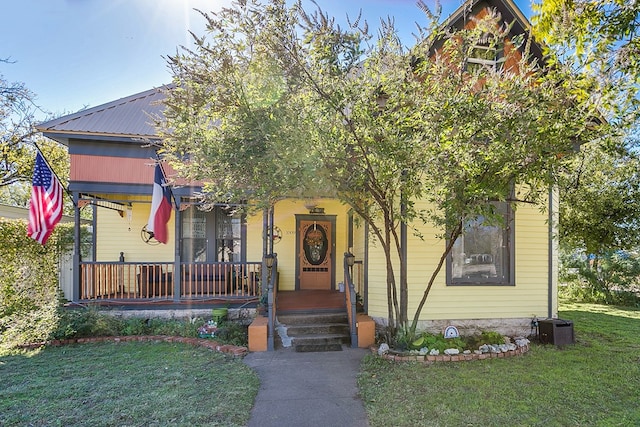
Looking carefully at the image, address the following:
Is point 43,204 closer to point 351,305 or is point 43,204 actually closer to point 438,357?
point 351,305

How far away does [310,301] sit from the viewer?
7.85 metres

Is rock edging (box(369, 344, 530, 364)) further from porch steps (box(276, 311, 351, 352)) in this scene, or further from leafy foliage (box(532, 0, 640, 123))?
leafy foliage (box(532, 0, 640, 123))

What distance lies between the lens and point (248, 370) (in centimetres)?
515

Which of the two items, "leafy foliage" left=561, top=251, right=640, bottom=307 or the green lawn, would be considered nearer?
the green lawn

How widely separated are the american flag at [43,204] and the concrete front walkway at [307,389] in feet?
15.4

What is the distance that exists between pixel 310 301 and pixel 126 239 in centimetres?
520

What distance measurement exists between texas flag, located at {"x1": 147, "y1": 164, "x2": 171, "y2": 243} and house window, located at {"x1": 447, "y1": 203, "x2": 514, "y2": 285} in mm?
5715

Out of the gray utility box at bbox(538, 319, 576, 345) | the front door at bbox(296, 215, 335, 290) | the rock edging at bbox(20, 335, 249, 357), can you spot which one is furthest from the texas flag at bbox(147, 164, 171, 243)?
the gray utility box at bbox(538, 319, 576, 345)

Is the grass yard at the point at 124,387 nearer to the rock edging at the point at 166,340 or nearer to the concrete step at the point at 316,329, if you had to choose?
the rock edging at the point at 166,340

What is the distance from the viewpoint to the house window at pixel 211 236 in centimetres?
935

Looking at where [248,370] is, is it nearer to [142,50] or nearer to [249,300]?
[249,300]

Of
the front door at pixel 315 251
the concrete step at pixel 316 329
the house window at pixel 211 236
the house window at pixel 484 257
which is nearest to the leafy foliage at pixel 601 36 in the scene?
the house window at pixel 484 257

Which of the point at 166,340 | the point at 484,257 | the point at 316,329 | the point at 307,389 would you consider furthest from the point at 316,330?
the point at 484,257

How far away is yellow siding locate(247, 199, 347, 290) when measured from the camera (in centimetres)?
938
